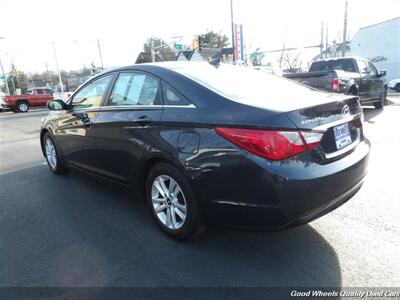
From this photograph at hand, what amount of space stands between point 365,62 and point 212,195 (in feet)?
33.8

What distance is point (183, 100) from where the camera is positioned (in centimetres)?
286

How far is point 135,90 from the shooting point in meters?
3.43

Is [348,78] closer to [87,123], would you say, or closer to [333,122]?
[333,122]

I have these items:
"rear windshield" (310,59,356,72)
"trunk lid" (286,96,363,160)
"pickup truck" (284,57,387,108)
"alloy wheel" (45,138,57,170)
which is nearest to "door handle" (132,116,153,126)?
"trunk lid" (286,96,363,160)

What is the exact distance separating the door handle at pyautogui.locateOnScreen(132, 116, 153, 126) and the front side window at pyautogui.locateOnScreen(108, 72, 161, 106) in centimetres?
16

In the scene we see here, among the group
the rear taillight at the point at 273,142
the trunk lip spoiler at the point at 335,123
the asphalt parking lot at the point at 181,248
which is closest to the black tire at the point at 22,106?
the asphalt parking lot at the point at 181,248

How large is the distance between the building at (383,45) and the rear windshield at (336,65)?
96.3ft

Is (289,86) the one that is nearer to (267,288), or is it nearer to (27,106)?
(267,288)

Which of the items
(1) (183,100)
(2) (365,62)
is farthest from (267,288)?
(2) (365,62)

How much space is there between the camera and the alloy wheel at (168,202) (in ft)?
9.71

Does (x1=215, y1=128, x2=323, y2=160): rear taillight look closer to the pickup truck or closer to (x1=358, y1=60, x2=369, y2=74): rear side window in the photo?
the pickup truck

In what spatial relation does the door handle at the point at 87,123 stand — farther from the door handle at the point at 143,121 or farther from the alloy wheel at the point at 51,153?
the alloy wheel at the point at 51,153

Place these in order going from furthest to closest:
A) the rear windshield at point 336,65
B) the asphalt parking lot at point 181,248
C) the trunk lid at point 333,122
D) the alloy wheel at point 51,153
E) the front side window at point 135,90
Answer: the rear windshield at point 336,65 < the alloy wheel at point 51,153 < the front side window at point 135,90 < the asphalt parking lot at point 181,248 < the trunk lid at point 333,122

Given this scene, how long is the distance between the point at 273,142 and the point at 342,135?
0.79m
